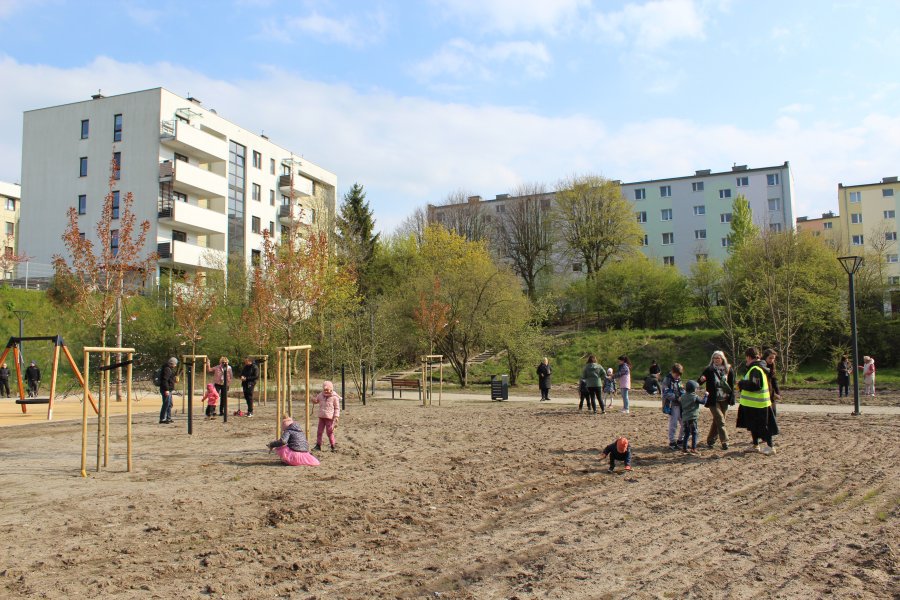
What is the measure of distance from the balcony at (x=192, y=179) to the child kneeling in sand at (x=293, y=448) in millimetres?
34766

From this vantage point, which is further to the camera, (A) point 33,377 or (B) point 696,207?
(B) point 696,207

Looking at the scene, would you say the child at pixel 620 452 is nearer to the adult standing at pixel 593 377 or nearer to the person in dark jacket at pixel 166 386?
the adult standing at pixel 593 377

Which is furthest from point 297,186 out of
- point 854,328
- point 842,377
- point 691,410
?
point 691,410

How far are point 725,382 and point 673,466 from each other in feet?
7.11

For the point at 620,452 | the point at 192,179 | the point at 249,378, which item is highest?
the point at 192,179

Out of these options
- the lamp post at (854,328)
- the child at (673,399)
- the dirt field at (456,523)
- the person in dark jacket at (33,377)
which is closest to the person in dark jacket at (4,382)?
the person in dark jacket at (33,377)

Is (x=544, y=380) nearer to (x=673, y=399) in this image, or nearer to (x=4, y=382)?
(x=673, y=399)

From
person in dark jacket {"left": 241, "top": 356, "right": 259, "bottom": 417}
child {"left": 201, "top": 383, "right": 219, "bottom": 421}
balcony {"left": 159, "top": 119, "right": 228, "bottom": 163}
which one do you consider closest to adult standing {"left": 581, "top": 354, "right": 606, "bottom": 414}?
person in dark jacket {"left": 241, "top": 356, "right": 259, "bottom": 417}

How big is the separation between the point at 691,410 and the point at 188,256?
3665 cm

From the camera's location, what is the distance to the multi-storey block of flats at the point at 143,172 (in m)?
40.6

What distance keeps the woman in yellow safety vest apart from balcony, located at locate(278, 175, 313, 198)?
157 feet

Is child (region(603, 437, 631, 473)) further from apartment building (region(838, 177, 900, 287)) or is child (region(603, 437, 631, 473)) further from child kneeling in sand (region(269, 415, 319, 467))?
apartment building (region(838, 177, 900, 287))

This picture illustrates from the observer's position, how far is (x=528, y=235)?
5819cm

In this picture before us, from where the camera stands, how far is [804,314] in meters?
32.6
